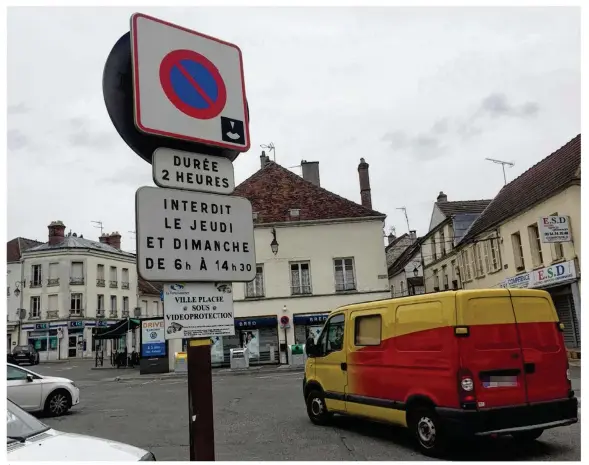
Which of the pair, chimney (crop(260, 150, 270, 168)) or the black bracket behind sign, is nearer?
the black bracket behind sign

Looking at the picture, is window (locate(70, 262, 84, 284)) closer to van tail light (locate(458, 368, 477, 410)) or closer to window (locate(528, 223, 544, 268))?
window (locate(528, 223, 544, 268))

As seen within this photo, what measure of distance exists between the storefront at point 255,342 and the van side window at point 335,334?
19.5m

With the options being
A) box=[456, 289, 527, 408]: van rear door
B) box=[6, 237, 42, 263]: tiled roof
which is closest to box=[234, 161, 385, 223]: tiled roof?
box=[456, 289, 527, 408]: van rear door

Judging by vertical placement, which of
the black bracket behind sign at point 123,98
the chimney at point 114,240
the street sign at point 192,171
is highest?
the chimney at point 114,240

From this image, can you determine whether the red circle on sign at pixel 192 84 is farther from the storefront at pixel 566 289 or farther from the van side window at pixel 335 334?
the storefront at pixel 566 289

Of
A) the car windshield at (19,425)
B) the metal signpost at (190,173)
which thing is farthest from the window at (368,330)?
the metal signpost at (190,173)

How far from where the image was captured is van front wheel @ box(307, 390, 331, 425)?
33.3 feet

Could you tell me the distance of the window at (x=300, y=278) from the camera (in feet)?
100

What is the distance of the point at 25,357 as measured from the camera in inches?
1714

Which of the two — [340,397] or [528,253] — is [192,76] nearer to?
[340,397]

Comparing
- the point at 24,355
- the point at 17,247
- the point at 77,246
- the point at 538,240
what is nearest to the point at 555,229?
the point at 538,240

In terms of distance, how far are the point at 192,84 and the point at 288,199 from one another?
96.4ft

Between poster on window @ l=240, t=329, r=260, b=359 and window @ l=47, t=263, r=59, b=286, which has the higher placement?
window @ l=47, t=263, r=59, b=286

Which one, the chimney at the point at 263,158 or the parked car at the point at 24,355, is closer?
the chimney at the point at 263,158
